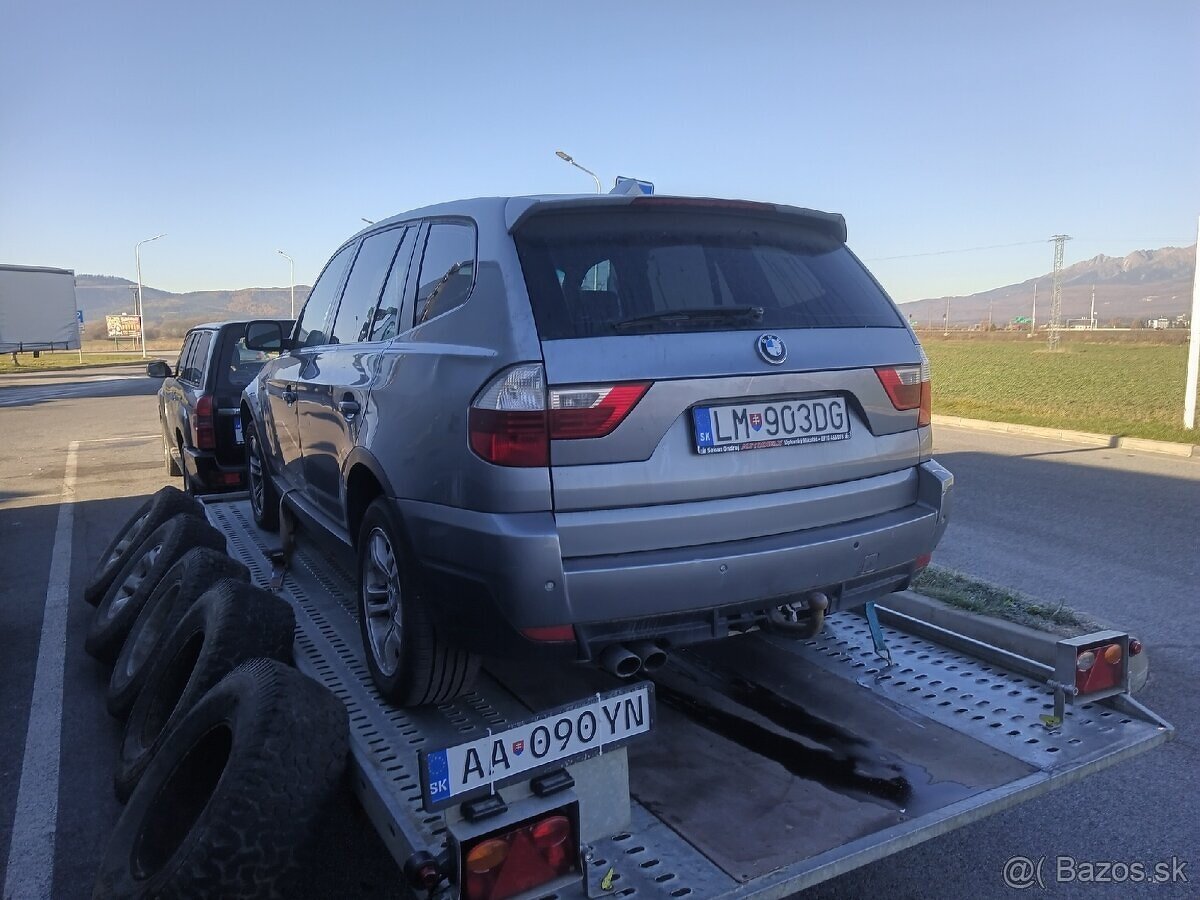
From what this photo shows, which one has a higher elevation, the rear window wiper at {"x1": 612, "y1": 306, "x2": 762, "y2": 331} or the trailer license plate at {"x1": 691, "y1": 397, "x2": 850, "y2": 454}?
the rear window wiper at {"x1": 612, "y1": 306, "x2": 762, "y2": 331}

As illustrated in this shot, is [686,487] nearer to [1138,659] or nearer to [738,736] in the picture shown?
[738,736]

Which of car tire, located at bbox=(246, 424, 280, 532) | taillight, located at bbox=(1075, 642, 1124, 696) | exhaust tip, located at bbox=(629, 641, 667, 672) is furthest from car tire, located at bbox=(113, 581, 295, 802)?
taillight, located at bbox=(1075, 642, 1124, 696)

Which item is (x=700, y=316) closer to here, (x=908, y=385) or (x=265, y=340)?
(x=908, y=385)

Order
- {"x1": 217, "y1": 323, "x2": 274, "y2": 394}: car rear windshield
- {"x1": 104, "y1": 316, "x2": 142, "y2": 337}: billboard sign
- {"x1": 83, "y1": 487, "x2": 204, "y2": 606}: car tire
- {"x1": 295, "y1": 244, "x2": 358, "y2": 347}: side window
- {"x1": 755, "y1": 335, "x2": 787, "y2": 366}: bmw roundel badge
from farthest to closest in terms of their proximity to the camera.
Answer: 1. {"x1": 104, "y1": 316, "x2": 142, "y2": 337}: billboard sign
2. {"x1": 217, "y1": 323, "x2": 274, "y2": 394}: car rear windshield
3. {"x1": 83, "y1": 487, "x2": 204, "y2": 606}: car tire
4. {"x1": 295, "y1": 244, "x2": 358, "y2": 347}: side window
5. {"x1": 755, "y1": 335, "x2": 787, "y2": 366}: bmw roundel badge

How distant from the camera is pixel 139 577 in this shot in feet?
16.0

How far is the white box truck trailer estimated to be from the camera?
43.9m

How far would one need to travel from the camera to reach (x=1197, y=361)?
14273mm

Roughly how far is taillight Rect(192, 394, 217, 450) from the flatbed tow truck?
14.5 ft

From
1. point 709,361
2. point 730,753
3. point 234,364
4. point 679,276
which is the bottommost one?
point 730,753

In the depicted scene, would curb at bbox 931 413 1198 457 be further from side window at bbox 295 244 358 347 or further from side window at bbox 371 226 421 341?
side window at bbox 371 226 421 341

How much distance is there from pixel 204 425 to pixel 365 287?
445 cm

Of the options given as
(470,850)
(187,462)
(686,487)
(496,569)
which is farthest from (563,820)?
(187,462)

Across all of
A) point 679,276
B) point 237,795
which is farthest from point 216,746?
point 679,276

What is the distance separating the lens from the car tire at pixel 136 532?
5.38 metres
